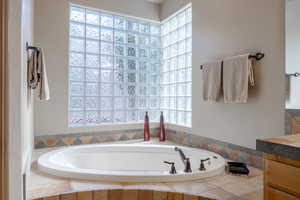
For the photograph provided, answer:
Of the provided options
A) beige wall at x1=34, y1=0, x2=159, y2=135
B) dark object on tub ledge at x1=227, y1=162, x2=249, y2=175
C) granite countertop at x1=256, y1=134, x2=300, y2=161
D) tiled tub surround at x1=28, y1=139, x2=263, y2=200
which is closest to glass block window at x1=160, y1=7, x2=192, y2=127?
dark object on tub ledge at x1=227, y1=162, x2=249, y2=175

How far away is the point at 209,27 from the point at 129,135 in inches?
73.6

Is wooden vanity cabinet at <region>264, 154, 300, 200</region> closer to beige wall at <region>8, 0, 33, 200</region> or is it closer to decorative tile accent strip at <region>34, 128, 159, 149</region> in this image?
beige wall at <region>8, 0, 33, 200</region>

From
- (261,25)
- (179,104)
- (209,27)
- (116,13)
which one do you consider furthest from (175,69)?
(261,25)

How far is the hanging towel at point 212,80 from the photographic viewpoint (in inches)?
81.9

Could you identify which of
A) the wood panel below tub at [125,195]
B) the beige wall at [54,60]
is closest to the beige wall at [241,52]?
the wood panel below tub at [125,195]

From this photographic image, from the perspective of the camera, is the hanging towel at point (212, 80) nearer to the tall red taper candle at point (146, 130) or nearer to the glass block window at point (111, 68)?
the tall red taper candle at point (146, 130)

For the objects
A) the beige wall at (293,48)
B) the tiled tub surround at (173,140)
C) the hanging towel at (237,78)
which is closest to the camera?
the beige wall at (293,48)

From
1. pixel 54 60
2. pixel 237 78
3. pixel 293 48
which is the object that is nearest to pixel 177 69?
pixel 237 78

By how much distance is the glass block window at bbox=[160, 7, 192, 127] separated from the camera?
2.76 meters

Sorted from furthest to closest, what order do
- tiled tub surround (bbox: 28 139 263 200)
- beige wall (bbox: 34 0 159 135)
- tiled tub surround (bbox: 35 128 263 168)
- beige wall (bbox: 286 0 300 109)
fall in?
beige wall (bbox: 34 0 159 135), tiled tub surround (bbox: 35 128 263 168), beige wall (bbox: 286 0 300 109), tiled tub surround (bbox: 28 139 263 200)

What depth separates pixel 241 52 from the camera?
1.96 metres

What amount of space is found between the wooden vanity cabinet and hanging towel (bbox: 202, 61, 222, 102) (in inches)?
46.1

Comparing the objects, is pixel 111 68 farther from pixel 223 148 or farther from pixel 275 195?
pixel 275 195

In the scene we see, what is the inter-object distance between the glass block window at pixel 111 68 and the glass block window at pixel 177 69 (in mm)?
137
